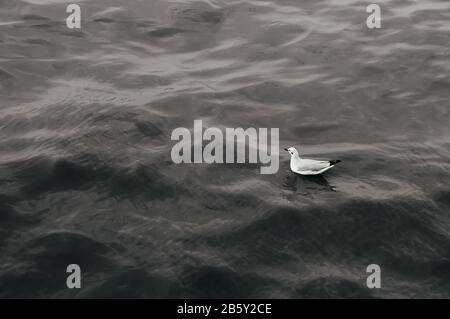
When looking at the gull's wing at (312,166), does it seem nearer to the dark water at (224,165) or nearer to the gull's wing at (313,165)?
the gull's wing at (313,165)

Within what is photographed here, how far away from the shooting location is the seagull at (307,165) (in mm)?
19359

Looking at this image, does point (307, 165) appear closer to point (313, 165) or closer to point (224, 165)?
point (313, 165)

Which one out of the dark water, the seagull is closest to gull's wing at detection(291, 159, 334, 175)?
the seagull

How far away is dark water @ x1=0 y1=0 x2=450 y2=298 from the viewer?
16.6 m

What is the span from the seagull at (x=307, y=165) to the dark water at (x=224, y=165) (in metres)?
0.31

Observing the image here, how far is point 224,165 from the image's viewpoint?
20.4m

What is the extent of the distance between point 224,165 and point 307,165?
2601 mm

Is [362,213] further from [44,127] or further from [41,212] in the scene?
[44,127]

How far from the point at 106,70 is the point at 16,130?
4.69 metres

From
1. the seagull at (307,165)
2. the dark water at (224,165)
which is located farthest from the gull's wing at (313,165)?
the dark water at (224,165)

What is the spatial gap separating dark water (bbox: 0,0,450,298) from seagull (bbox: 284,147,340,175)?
312 millimetres

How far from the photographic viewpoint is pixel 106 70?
25047mm
